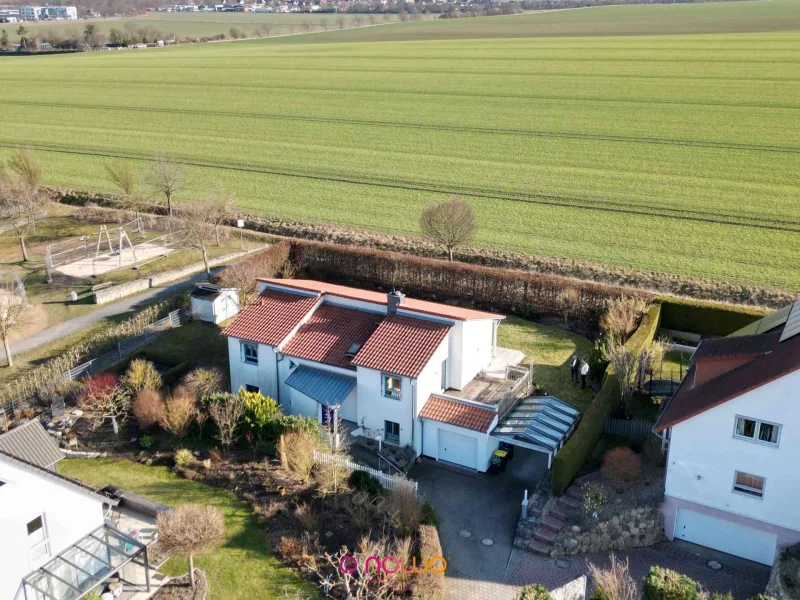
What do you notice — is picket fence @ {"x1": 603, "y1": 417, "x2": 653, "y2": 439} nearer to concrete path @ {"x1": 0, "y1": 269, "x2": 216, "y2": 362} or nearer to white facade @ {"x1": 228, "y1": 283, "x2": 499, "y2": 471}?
white facade @ {"x1": 228, "y1": 283, "x2": 499, "y2": 471}

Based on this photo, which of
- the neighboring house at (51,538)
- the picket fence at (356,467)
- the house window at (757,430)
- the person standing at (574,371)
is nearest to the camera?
the neighboring house at (51,538)

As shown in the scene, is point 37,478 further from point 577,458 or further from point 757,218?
point 757,218

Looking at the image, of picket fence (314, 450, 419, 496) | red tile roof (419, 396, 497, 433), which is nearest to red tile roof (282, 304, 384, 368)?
red tile roof (419, 396, 497, 433)

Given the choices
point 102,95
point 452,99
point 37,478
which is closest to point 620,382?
point 37,478

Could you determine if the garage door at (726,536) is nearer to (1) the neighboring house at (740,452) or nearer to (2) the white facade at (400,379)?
(1) the neighboring house at (740,452)

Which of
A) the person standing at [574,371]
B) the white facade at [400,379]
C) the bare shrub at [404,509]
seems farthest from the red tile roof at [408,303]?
the bare shrub at [404,509]
